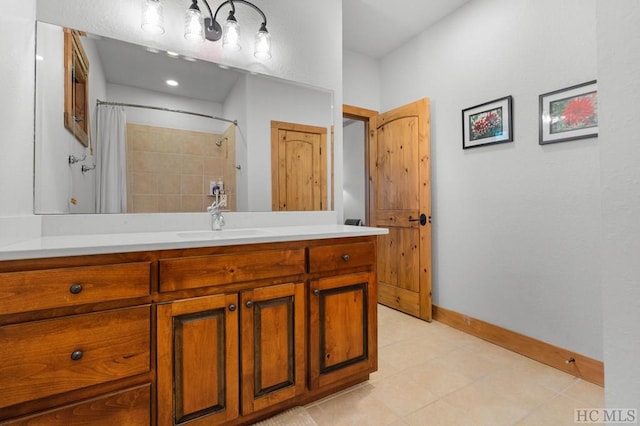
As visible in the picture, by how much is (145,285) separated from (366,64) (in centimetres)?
322

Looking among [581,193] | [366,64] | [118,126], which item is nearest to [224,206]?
[118,126]

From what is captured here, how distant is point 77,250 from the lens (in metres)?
1.01

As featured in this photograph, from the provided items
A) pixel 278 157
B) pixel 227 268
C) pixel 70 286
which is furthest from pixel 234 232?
pixel 70 286

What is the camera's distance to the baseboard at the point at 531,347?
183 cm

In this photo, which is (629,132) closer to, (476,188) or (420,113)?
(476,188)

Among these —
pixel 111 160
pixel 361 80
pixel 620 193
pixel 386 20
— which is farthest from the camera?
pixel 361 80

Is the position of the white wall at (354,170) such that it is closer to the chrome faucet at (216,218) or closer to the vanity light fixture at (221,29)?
the vanity light fixture at (221,29)

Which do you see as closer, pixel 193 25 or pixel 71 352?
pixel 71 352

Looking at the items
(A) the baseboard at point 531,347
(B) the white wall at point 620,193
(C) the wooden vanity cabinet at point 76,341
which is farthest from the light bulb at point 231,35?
(A) the baseboard at point 531,347

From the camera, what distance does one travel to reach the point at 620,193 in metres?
0.80

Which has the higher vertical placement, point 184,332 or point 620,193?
point 620,193

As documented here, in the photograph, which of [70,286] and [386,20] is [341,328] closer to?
[70,286]

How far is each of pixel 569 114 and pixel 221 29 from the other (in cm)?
228

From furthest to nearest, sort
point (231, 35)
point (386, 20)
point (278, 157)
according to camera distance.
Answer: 1. point (386, 20)
2. point (278, 157)
3. point (231, 35)
